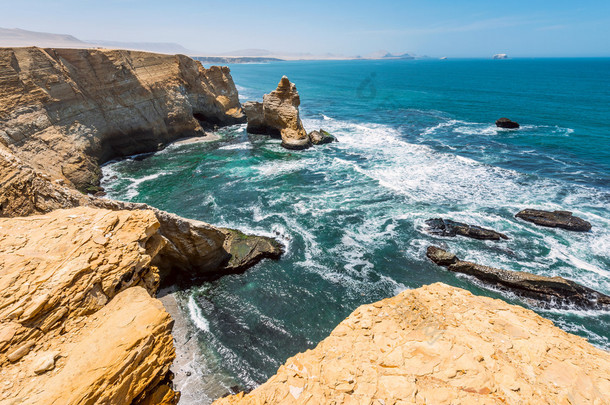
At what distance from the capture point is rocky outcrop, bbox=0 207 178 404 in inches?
258

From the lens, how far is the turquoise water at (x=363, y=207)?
1616 cm

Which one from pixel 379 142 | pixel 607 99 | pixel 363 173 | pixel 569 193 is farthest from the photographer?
pixel 607 99

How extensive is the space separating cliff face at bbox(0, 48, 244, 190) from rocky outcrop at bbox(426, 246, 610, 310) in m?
35.1

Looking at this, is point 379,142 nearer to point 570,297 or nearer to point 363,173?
point 363,173

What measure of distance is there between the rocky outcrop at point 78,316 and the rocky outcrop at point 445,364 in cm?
256

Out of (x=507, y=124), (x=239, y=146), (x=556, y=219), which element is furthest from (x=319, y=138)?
(x=507, y=124)

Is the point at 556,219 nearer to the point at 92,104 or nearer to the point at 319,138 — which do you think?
the point at 319,138

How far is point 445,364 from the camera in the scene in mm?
7066

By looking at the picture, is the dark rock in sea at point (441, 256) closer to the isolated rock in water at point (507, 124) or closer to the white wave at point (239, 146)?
the white wave at point (239, 146)

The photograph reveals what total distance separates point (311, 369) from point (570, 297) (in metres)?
18.2

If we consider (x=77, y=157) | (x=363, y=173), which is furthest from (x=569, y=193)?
(x=77, y=157)

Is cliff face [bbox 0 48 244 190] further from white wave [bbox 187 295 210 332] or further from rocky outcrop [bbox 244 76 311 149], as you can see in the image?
white wave [bbox 187 295 210 332]

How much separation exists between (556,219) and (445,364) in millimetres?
24552

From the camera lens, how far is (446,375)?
6832mm
